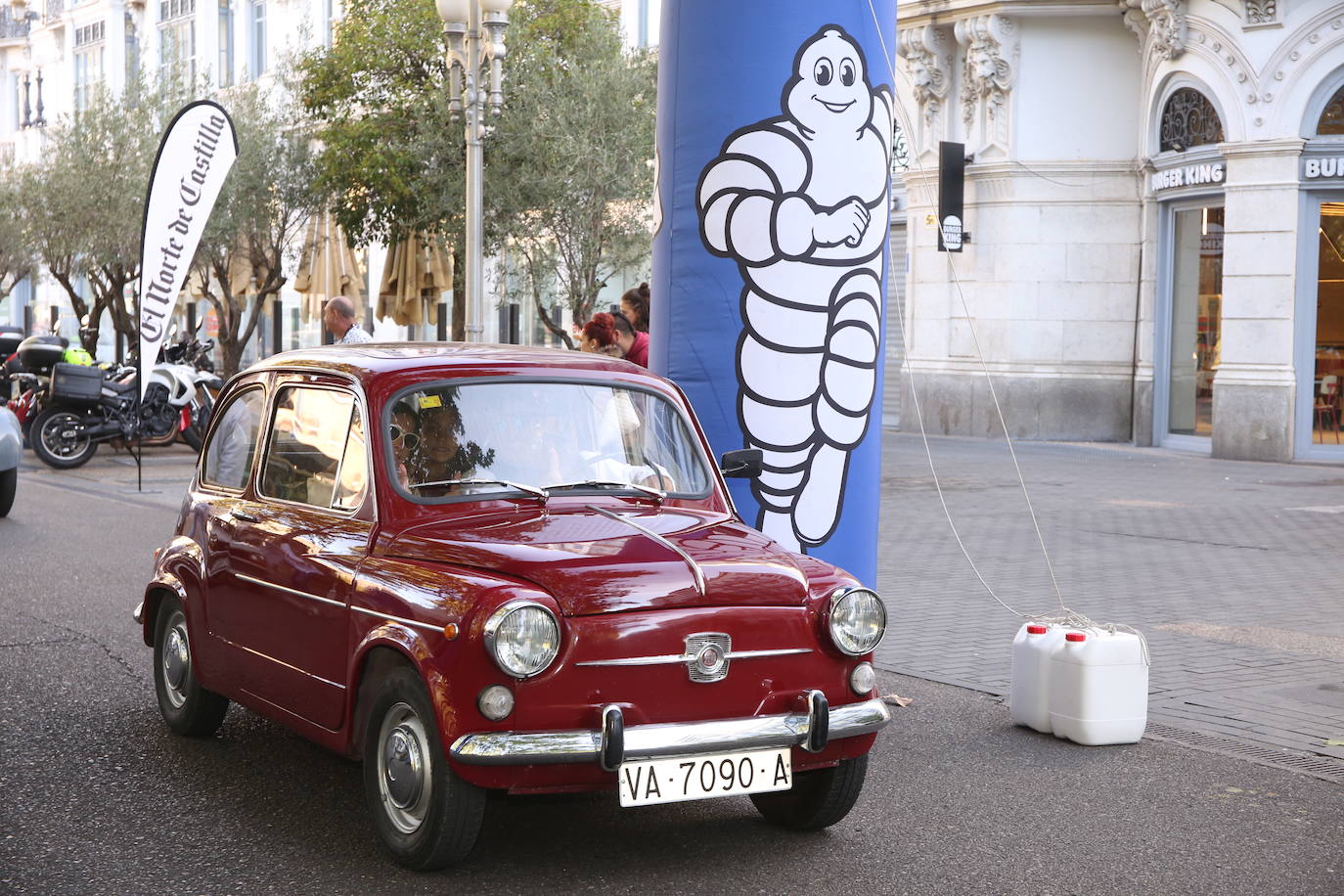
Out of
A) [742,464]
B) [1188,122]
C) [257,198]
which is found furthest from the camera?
[257,198]

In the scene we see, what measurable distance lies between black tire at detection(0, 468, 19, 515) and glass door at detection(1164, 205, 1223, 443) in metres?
14.8

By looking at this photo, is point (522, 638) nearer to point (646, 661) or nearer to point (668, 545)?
point (646, 661)

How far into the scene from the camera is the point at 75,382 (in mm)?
19844

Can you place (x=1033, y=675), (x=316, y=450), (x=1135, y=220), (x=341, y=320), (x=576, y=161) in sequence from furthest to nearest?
(x=1135, y=220) < (x=576, y=161) < (x=341, y=320) < (x=1033, y=675) < (x=316, y=450)

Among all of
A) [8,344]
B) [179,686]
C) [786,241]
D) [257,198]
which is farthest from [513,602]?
[8,344]

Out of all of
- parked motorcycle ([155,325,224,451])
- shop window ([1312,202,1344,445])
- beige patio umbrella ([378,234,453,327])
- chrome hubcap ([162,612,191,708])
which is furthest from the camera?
beige patio umbrella ([378,234,453,327])

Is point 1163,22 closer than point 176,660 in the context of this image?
No

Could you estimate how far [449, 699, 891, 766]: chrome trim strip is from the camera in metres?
4.58

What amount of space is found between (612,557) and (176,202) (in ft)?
40.1

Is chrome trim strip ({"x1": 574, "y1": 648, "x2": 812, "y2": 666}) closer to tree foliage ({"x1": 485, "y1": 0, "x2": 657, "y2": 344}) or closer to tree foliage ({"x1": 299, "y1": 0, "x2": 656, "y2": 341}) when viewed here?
tree foliage ({"x1": 299, "y1": 0, "x2": 656, "y2": 341})

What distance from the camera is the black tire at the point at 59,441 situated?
20031 millimetres

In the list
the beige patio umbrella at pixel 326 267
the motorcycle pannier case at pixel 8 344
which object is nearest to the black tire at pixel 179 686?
the beige patio umbrella at pixel 326 267

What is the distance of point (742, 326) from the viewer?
24.2ft

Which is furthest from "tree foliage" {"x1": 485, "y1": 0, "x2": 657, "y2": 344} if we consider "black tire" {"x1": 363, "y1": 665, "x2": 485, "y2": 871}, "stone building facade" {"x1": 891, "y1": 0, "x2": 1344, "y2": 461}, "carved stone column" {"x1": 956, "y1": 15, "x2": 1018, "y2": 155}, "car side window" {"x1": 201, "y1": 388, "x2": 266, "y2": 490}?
"black tire" {"x1": 363, "y1": 665, "x2": 485, "y2": 871}
